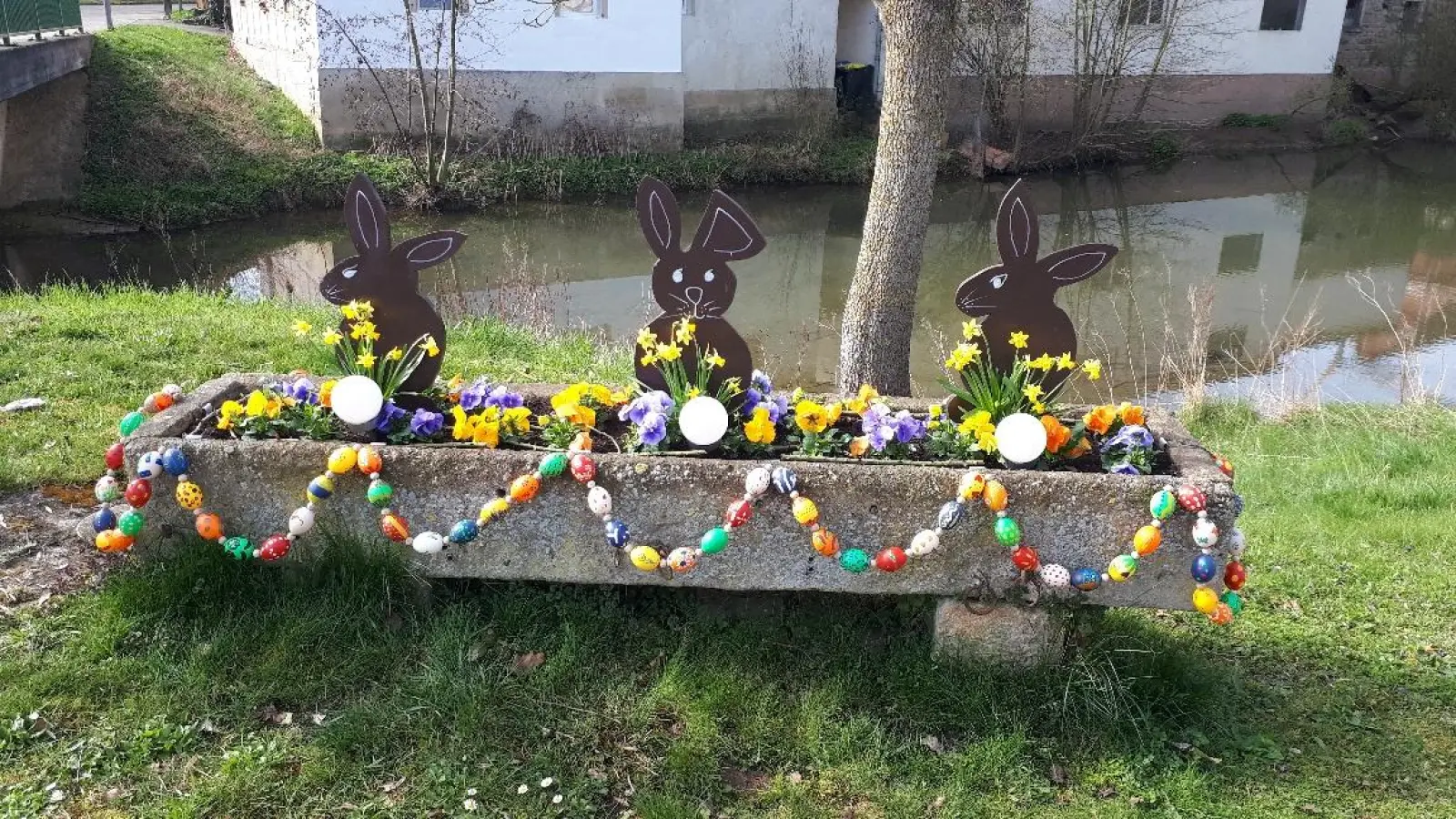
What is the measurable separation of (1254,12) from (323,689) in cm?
2424

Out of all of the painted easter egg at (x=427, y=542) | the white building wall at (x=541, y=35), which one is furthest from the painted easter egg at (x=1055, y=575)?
the white building wall at (x=541, y=35)

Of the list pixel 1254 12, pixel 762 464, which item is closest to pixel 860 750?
pixel 762 464

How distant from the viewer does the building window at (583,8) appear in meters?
15.6

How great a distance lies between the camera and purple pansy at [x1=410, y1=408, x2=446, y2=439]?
331cm

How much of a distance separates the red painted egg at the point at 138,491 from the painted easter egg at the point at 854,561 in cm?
196

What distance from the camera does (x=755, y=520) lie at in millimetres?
2920

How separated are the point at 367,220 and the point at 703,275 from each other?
1094 mm

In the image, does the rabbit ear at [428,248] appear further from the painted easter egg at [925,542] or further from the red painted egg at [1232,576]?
the red painted egg at [1232,576]

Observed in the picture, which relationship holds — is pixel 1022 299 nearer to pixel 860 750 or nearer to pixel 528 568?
pixel 860 750

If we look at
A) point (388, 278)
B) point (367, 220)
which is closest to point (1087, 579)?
point (388, 278)

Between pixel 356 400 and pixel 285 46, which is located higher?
pixel 285 46

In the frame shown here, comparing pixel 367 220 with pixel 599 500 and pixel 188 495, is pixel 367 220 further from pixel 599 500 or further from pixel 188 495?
pixel 599 500

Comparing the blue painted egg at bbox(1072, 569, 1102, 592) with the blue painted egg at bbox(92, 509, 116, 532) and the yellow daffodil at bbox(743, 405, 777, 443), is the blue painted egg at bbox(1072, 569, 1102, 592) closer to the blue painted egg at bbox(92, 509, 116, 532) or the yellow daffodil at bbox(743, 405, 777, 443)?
the yellow daffodil at bbox(743, 405, 777, 443)

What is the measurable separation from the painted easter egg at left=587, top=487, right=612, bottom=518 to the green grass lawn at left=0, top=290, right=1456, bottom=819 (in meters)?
0.42
